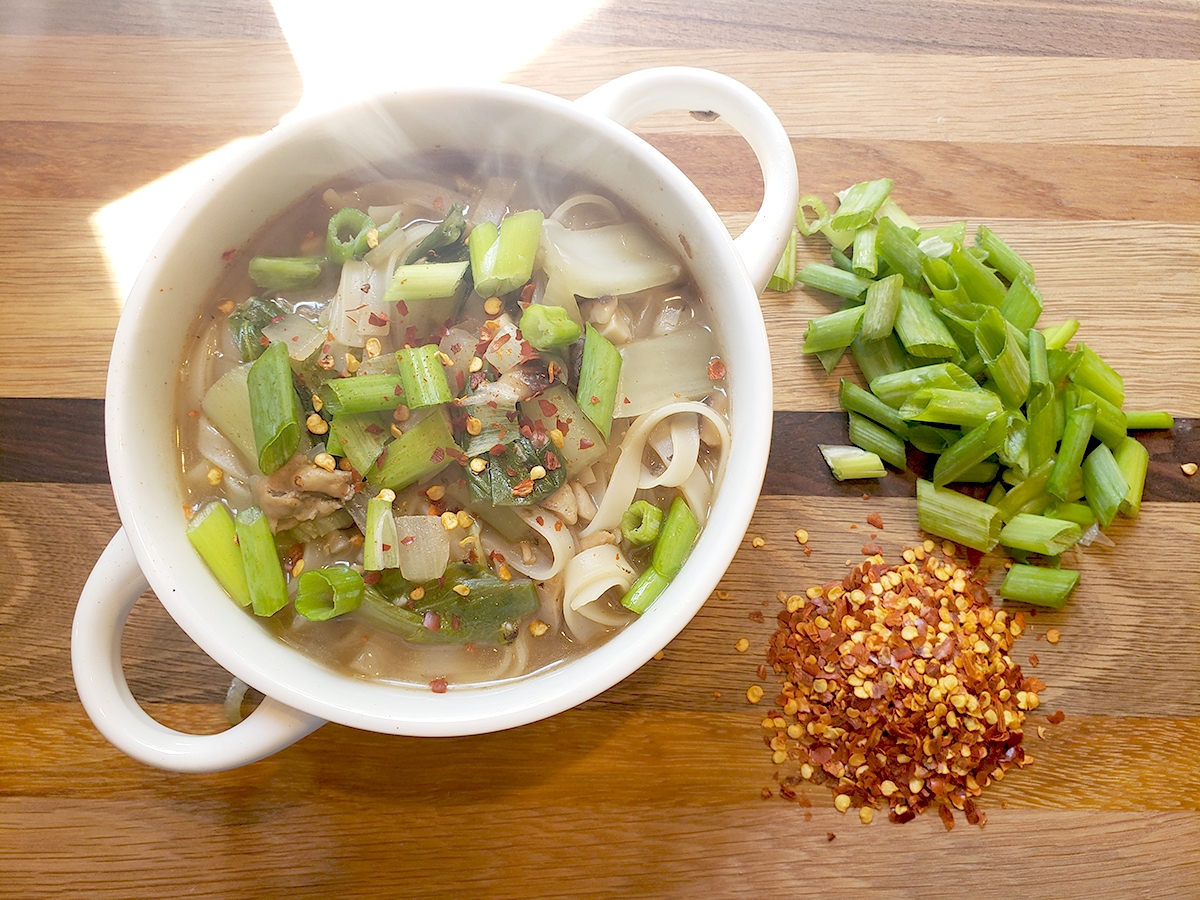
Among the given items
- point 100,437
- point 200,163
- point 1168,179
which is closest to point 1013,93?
point 1168,179

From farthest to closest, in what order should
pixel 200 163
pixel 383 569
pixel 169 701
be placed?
pixel 200 163 → pixel 169 701 → pixel 383 569

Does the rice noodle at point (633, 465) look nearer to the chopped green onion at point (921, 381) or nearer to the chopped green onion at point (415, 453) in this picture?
the chopped green onion at point (415, 453)

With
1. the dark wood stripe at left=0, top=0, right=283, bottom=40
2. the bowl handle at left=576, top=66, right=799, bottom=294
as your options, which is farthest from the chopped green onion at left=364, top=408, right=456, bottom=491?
the dark wood stripe at left=0, top=0, right=283, bottom=40

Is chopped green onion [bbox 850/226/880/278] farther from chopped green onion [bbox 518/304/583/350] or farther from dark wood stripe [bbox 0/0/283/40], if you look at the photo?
dark wood stripe [bbox 0/0/283/40]

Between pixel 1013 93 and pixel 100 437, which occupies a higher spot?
pixel 1013 93

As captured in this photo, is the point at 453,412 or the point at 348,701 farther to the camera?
the point at 453,412

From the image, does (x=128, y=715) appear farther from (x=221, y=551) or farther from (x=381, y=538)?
(x=381, y=538)

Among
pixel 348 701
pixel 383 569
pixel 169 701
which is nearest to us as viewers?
pixel 348 701

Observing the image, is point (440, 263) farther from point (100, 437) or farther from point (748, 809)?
point (748, 809)
